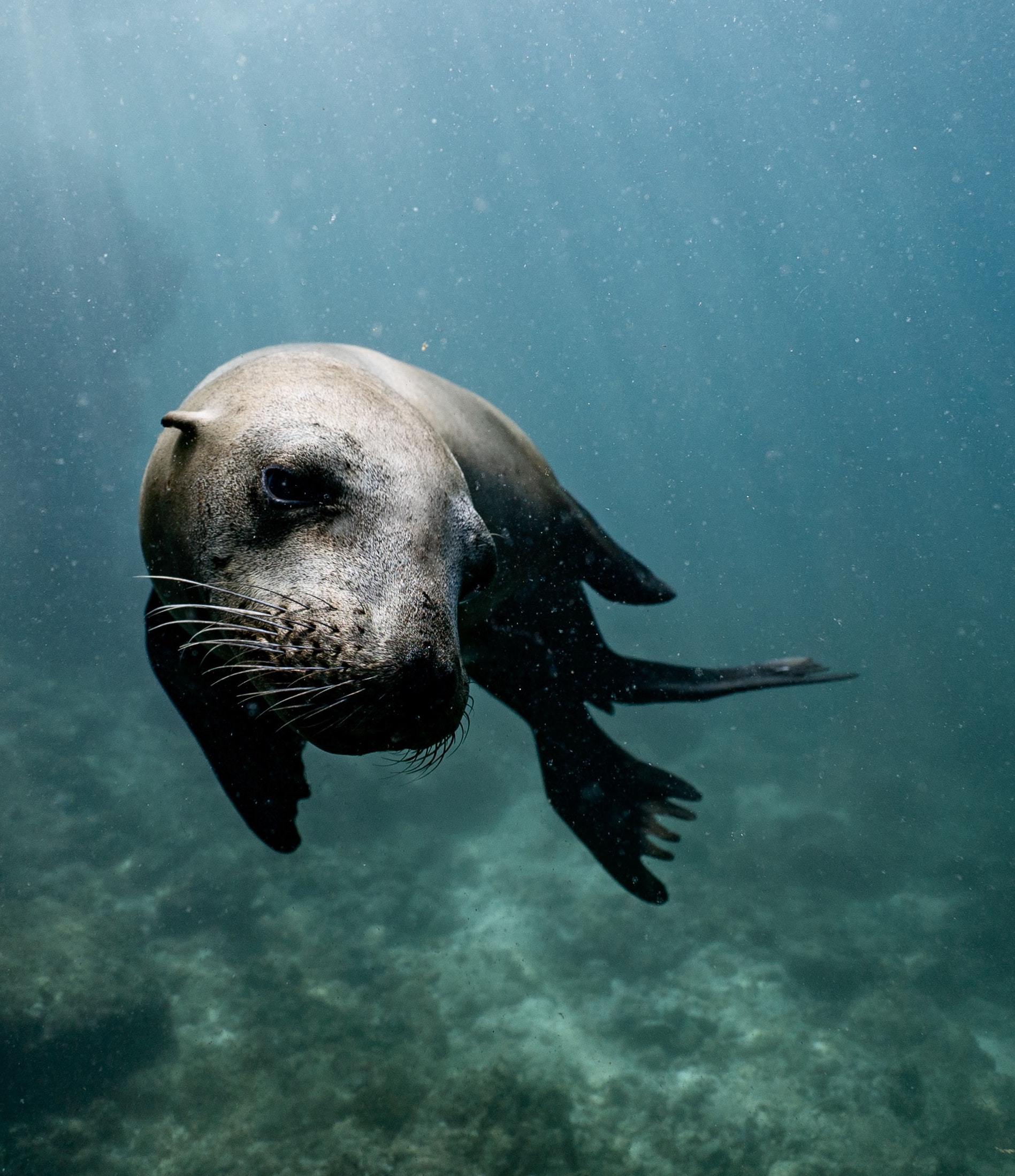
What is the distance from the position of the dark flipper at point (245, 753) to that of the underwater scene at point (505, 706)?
2.5 inches

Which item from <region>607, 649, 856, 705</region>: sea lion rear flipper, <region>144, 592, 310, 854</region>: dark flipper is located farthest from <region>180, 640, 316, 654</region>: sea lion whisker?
<region>607, 649, 856, 705</region>: sea lion rear flipper

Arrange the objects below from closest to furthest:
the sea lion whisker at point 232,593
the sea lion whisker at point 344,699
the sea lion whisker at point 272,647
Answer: the sea lion whisker at point 344,699 < the sea lion whisker at point 272,647 < the sea lion whisker at point 232,593

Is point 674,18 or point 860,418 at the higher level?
point 674,18

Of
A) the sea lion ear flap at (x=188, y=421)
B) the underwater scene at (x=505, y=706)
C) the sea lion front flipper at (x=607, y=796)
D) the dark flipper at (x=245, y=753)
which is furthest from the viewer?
the underwater scene at (x=505, y=706)

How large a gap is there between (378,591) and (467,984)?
1173 cm

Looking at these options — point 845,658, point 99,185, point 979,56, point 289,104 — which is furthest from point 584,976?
point 979,56

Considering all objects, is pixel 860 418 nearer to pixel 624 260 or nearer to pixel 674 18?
pixel 624 260

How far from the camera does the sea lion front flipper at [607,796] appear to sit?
389 centimetres

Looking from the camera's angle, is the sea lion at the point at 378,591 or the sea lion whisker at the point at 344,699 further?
the sea lion at the point at 378,591

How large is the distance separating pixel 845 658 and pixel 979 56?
5668cm

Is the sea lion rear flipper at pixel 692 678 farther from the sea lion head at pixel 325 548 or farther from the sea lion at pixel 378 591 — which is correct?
the sea lion head at pixel 325 548

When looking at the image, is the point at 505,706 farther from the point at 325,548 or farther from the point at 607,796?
the point at 325,548

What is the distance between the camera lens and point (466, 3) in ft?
153

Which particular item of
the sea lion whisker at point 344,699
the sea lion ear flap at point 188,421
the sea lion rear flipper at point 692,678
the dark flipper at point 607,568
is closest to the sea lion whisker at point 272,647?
the sea lion whisker at point 344,699
